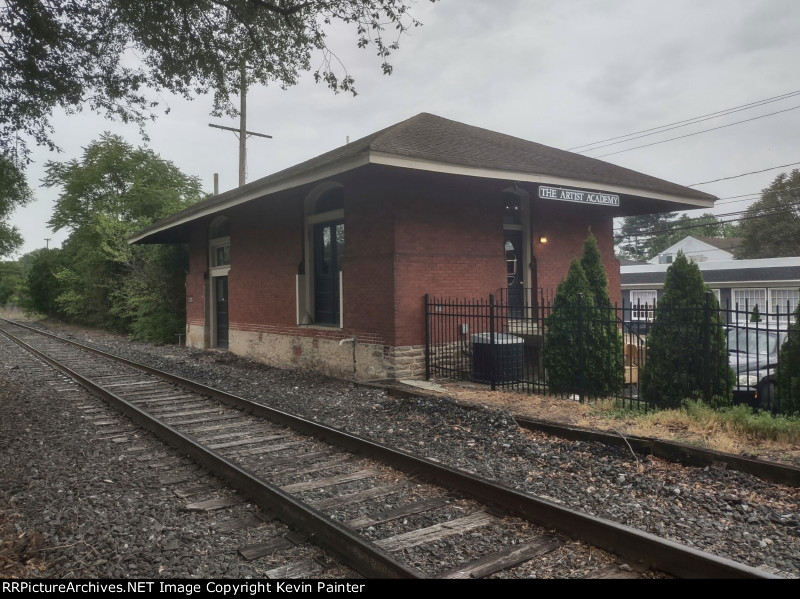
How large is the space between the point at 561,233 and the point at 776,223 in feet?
124

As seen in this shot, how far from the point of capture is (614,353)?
8844 mm

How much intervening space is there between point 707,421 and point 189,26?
29.5 ft

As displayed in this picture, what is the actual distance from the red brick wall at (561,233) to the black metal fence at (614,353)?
91 cm

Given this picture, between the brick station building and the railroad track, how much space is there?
4019 mm

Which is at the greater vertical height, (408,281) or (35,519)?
(408,281)

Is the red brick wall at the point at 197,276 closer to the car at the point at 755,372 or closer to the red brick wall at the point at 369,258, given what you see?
the red brick wall at the point at 369,258

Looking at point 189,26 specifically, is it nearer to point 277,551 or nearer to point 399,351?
point 399,351

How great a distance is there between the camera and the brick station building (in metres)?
10.5

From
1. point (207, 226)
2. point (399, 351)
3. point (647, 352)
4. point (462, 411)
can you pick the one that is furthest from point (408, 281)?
point (207, 226)

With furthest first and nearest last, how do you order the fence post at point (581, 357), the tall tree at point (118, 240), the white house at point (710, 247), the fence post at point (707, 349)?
the white house at point (710, 247) < the tall tree at point (118, 240) < the fence post at point (581, 357) < the fence post at point (707, 349)

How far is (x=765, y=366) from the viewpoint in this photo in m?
9.38

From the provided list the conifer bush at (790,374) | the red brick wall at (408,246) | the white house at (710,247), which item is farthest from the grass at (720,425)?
the white house at (710,247)

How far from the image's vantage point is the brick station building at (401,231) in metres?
10.5

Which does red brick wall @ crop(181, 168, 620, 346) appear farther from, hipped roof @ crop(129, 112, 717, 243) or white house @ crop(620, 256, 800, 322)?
white house @ crop(620, 256, 800, 322)
